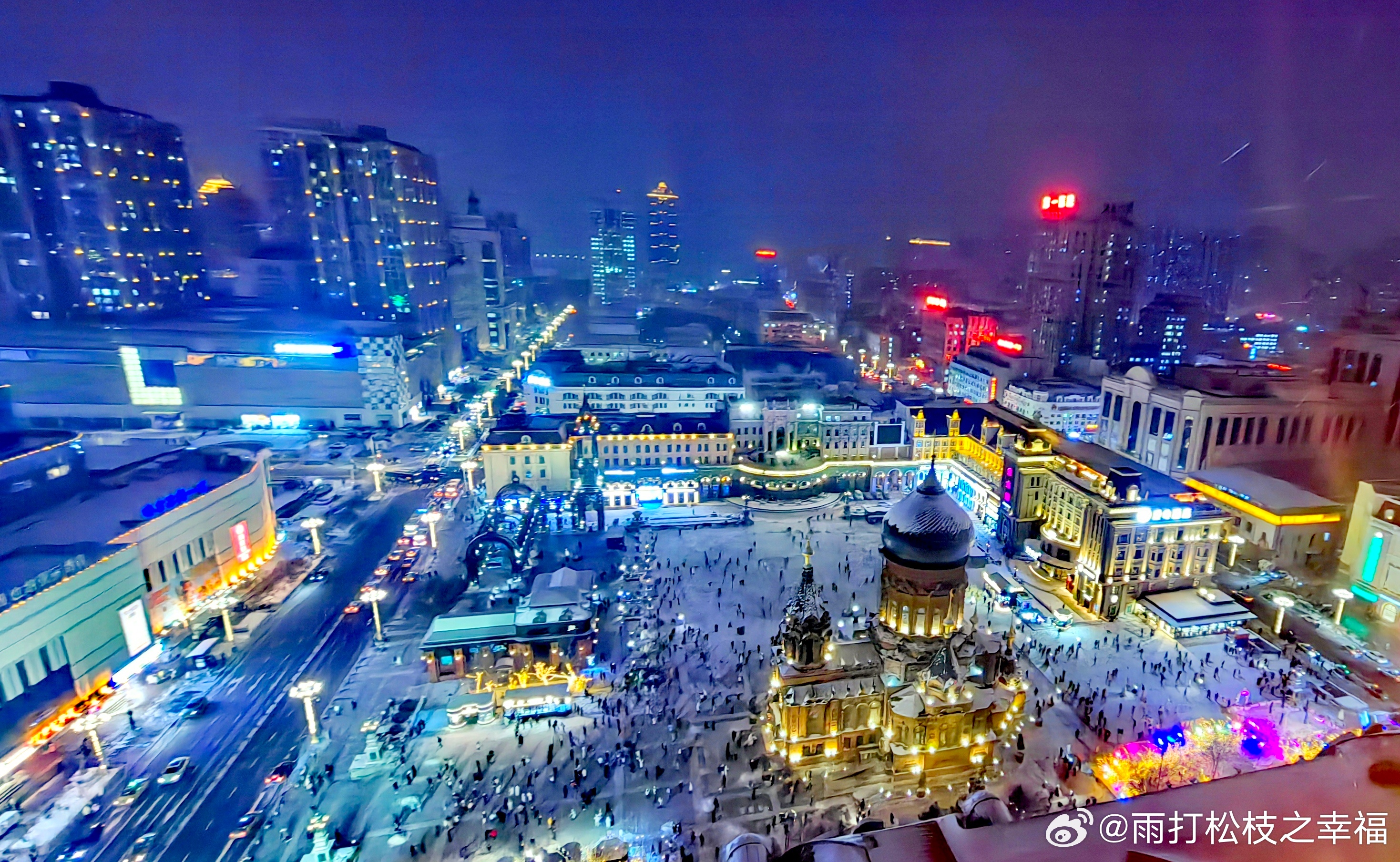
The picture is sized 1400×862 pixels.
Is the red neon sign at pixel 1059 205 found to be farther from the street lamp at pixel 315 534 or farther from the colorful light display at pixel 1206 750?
the street lamp at pixel 315 534

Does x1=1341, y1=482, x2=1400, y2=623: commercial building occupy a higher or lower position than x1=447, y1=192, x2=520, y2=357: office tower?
lower

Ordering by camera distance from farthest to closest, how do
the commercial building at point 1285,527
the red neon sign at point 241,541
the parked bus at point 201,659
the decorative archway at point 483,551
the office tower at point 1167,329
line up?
the office tower at point 1167,329, the red neon sign at point 241,541, the commercial building at point 1285,527, the decorative archway at point 483,551, the parked bus at point 201,659

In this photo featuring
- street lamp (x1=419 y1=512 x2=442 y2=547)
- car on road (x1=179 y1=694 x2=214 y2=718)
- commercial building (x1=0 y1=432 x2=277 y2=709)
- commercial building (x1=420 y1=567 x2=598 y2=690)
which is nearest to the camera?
commercial building (x1=0 y1=432 x2=277 y2=709)

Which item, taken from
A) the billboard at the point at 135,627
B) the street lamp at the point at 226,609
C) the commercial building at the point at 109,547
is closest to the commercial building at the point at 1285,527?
the street lamp at the point at 226,609

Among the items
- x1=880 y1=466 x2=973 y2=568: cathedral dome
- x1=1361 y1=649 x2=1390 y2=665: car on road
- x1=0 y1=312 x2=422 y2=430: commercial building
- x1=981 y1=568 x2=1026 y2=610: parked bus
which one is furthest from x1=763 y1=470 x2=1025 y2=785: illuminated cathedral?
x1=0 y1=312 x2=422 y2=430: commercial building

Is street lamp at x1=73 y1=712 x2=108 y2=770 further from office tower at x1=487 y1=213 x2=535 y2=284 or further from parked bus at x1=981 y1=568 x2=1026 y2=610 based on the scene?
office tower at x1=487 y1=213 x2=535 y2=284

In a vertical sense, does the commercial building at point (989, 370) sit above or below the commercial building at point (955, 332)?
below

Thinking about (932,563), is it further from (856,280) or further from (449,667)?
(856,280)
